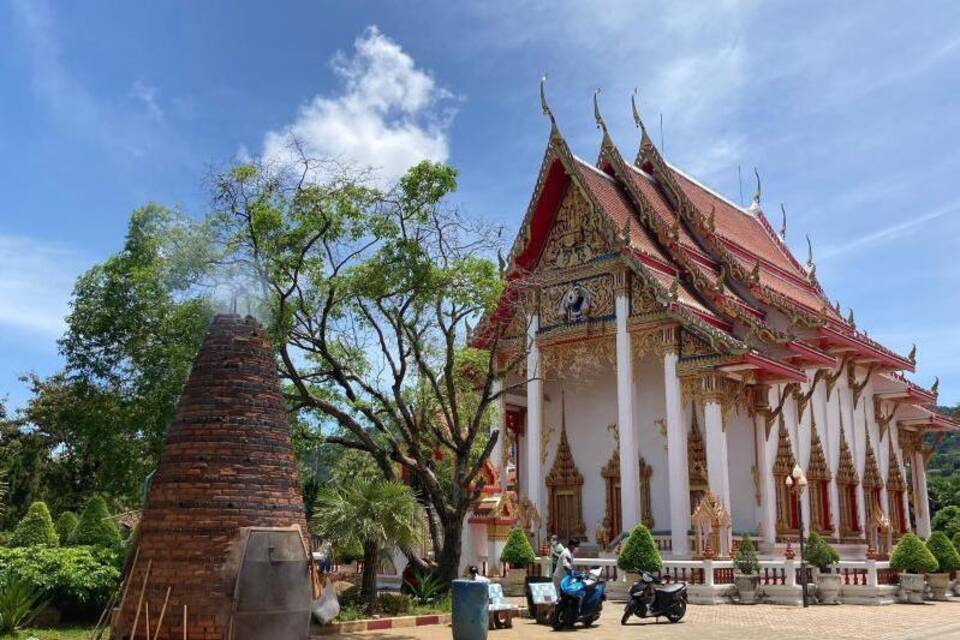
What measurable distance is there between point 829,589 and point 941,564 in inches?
116

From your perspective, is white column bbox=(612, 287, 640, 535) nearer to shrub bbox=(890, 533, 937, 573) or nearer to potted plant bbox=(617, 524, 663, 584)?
potted plant bbox=(617, 524, 663, 584)

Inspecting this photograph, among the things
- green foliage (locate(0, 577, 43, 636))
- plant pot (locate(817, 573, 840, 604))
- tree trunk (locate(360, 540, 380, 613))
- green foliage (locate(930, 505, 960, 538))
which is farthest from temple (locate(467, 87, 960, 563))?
green foliage (locate(0, 577, 43, 636))

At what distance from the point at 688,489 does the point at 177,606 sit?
13458 millimetres

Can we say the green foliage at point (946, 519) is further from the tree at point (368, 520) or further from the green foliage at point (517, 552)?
the tree at point (368, 520)

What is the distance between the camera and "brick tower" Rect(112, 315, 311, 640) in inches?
265

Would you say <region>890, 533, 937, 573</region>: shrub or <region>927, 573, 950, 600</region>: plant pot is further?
<region>927, 573, 950, 600</region>: plant pot

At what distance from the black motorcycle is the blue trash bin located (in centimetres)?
340

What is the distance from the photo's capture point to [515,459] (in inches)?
929

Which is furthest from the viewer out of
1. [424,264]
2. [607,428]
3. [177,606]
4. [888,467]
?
[888,467]

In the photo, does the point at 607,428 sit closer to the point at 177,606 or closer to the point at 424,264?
the point at 424,264

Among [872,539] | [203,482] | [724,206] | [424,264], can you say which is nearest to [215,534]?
→ [203,482]

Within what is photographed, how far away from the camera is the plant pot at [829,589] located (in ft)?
50.2

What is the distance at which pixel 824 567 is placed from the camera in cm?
1598

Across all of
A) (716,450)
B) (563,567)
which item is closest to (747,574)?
(716,450)
